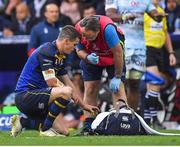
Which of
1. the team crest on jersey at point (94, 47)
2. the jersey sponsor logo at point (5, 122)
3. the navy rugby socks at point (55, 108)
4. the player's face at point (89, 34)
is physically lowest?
the jersey sponsor logo at point (5, 122)

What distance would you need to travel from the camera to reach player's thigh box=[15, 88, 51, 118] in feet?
35.0

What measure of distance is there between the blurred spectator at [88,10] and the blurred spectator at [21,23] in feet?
3.25

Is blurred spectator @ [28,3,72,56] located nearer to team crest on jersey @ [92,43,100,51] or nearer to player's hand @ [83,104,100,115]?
team crest on jersey @ [92,43,100,51]

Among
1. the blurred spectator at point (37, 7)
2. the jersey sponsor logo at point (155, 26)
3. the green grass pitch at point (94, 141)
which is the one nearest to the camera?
the green grass pitch at point (94, 141)

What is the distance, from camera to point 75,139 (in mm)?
10078

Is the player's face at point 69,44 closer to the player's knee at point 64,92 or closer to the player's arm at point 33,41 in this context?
the player's knee at point 64,92

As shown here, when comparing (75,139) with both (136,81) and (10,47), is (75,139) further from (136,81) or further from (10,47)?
(10,47)

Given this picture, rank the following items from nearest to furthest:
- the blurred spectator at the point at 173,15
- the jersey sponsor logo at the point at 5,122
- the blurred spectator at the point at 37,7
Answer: the jersey sponsor logo at the point at 5,122, the blurred spectator at the point at 173,15, the blurred spectator at the point at 37,7

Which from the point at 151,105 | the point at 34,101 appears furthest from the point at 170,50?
the point at 34,101

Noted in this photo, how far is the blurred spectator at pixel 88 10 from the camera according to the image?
15.9m

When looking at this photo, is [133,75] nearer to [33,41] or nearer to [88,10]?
[33,41]

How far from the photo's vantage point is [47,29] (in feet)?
49.5

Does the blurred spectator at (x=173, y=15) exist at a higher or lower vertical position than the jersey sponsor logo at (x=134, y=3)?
lower

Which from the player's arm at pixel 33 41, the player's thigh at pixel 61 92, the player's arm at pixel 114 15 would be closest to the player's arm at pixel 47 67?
the player's thigh at pixel 61 92
